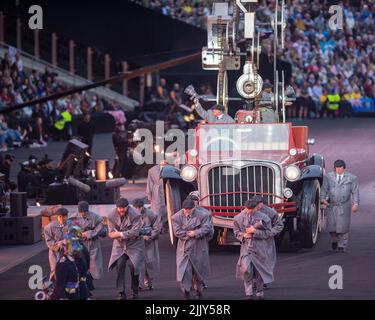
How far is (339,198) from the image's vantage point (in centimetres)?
2427

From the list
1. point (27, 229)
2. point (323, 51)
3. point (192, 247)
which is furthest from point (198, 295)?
point (323, 51)

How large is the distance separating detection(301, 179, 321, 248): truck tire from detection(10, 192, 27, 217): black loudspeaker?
5204 mm

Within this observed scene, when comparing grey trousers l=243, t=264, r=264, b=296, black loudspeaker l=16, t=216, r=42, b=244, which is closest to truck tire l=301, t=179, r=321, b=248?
grey trousers l=243, t=264, r=264, b=296

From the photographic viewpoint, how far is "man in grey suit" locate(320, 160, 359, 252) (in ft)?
79.0

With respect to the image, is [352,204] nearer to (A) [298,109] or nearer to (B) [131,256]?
(B) [131,256]

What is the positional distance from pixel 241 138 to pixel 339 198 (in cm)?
Answer: 216

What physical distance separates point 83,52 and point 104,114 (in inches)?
168

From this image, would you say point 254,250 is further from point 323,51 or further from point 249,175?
point 323,51

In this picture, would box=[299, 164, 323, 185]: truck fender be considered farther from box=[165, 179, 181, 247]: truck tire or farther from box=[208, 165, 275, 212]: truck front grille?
box=[165, 179, 181, 247]: truck tire

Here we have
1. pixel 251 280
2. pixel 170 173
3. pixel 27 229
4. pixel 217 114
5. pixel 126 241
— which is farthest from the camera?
pixel 217 114

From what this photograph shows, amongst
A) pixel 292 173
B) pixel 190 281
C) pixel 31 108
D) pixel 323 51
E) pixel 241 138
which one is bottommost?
pixel 190 281

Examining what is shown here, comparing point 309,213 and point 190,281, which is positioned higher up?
point 309,213

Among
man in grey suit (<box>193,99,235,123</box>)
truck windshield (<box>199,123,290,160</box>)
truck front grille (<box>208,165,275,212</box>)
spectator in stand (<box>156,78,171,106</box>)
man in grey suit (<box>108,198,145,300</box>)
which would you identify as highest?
spectator in stand (<box>156,78,171,106</box>)
